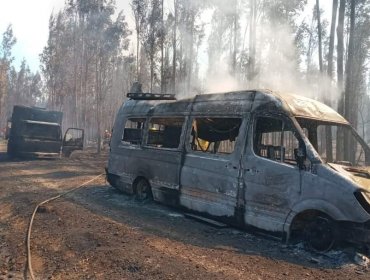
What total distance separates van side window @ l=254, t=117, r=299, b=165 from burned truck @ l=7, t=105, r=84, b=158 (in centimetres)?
1562

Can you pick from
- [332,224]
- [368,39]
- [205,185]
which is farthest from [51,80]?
[332,224]

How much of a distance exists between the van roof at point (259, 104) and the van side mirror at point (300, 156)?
647mm

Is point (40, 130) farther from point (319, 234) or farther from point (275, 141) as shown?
point (319, 234)

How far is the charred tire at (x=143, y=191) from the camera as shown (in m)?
9.16

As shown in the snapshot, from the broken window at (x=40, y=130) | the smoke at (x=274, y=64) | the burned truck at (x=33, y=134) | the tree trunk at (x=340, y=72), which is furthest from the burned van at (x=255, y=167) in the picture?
the smoke at (x=274, y=64)

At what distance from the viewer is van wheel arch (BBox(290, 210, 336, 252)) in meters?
5.64

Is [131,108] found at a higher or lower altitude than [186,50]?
lower

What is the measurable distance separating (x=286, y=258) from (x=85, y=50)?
30147 millimetres

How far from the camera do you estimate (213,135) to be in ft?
25.9

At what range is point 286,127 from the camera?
20.6ft

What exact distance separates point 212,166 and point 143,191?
8.81ft

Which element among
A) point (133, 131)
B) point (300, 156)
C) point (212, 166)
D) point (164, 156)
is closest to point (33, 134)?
point (133, 131)

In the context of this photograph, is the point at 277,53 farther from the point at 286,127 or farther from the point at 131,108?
the point at 286,127

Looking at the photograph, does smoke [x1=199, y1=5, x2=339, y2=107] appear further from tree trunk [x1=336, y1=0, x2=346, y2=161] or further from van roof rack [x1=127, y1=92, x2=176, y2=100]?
van roof rack [x1=127, y1=92, x2=176, y2=100]
